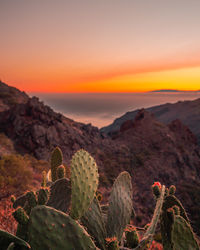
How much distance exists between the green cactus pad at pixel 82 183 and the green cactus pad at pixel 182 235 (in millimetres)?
708

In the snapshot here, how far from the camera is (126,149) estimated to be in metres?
22.8

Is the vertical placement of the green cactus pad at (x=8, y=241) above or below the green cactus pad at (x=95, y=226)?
above

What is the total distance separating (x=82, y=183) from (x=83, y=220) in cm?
53

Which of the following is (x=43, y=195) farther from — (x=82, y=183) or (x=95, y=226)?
(x=95, y=226)

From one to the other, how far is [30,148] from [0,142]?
8.06 feet

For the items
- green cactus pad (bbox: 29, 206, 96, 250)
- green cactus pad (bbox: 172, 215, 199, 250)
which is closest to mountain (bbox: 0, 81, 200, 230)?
green cactus pad (bbox: 172, 215, 199, 250)

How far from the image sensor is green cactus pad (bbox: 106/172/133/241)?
6.13 feet

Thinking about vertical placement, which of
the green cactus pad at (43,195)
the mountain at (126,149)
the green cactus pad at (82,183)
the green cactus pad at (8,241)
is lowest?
the mountain at (126,149)

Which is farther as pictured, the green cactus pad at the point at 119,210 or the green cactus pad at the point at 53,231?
the green cactus pad at the point at 119,210

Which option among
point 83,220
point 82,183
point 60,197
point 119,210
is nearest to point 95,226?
point 83,220

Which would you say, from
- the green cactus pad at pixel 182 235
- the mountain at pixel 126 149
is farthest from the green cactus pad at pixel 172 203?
the mountain at pixel 126 149

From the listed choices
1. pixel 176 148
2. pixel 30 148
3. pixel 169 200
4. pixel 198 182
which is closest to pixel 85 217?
pixel 169 200

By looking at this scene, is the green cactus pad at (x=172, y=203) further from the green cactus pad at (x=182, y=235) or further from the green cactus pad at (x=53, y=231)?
the green cactus pad at (x=53, y=231)

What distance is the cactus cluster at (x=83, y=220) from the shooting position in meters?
1.27
